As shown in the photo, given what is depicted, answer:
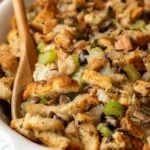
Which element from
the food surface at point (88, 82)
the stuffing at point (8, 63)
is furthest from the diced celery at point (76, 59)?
the stuffing at point (8, 63)

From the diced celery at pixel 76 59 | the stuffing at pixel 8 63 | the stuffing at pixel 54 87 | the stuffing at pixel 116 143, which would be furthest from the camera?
the stuffing at pixel 8 63

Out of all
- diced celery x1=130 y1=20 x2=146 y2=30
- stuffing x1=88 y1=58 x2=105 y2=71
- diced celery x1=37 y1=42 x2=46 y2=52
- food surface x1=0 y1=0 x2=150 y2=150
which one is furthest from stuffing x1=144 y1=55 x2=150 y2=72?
diced celery x1=37 y1=42 x2=46 y2=52

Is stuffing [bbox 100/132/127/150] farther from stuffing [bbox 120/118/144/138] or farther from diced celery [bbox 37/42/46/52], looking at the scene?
diced celery [bbox 37/42/46/52]

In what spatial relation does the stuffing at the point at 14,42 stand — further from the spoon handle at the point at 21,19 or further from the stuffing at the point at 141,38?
the stuffing at the point at 141,38

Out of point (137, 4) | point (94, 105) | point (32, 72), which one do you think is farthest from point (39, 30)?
point (94, 105)

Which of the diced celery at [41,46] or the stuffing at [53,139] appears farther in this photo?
the diced celery at [41,46]

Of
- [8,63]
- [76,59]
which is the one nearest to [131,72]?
[76,59]
